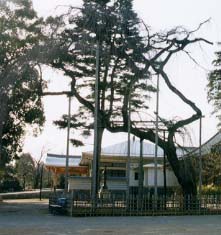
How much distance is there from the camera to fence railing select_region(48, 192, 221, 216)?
18797mm

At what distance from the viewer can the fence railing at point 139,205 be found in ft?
61.7

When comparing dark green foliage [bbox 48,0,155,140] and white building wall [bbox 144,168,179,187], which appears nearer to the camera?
dark green foliage [bbox 48,0,155,140]

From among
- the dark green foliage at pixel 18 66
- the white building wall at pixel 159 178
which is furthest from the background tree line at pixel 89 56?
the white building wall at pixel 159 178

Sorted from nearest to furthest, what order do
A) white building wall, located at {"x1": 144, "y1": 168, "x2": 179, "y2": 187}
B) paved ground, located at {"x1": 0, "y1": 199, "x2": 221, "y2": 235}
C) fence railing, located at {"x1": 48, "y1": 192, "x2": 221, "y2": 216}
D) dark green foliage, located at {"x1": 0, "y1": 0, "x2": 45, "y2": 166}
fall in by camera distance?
1. paved ground, located at {"x1": 0, "y1": 199, "x2": 221, "y2": 235}
2. fence railing, located at {"x1": 48, "y1": 192, "x2": 221, "y2": 216}
3. dark green foliage, located at {"x1": 0, "y1": 0, "x2": 45, "y2": 166}
4. white building wall, located at {"x1": 144, "y1": 168, "x2": 179, "y2": 187}

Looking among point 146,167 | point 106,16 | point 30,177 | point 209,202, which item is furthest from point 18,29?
point 30,177

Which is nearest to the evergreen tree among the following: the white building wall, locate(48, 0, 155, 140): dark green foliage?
locate(48, 0, 155, 140): dark green foliage

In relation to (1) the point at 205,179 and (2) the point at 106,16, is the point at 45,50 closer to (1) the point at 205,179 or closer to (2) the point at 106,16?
(2) the point at 106,16

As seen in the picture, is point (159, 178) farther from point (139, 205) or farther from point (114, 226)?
point (114, 226)

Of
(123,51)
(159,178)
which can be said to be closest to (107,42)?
Answer: (123,51)

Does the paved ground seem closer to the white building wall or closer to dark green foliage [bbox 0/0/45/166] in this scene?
dark green foliage [bbox 0/0/45/166]

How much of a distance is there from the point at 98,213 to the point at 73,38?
26.0ft

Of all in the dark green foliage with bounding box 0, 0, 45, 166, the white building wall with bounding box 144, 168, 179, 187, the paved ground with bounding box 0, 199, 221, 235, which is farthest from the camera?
the white building wall with bounding box 144, 168, 179, 187

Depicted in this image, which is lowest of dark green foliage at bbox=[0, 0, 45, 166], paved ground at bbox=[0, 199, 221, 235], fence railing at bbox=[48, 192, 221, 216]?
paved ground at bbox=[0, 199, 221, 235]

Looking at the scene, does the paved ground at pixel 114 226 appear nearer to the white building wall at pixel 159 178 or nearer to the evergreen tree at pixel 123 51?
the evergreen tree at pixel 123 51
